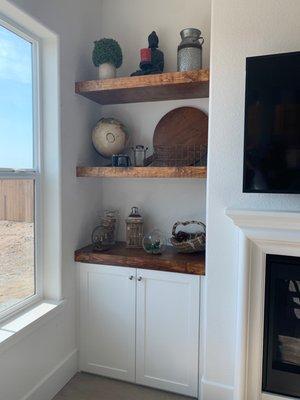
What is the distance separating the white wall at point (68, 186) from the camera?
1735 mm

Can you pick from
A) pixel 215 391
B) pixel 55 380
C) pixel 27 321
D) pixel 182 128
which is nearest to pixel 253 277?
pixel 215 391

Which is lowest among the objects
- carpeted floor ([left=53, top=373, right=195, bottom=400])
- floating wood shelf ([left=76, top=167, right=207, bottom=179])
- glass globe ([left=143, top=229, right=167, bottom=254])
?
carpeted floor ([left=53, top=373, right=195, bottom=400])

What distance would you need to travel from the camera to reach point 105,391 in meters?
2.01

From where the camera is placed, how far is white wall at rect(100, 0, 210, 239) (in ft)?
7.43

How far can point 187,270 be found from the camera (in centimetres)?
190

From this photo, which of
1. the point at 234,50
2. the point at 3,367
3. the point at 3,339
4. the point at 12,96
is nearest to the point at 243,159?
the point at 234,50

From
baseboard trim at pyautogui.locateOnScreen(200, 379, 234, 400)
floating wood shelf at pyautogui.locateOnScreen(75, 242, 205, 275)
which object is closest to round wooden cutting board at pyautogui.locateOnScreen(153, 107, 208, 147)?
floating wood shelf at pyautogui.locateOnScreen(75, 242, 205, 275)

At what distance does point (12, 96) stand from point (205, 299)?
1636 millimetres

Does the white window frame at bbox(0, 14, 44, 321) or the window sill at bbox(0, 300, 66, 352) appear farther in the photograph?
the white window frame at bbox(0, 14, 44, 321)

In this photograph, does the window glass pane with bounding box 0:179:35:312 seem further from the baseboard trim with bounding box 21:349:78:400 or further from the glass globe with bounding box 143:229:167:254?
the glass globe with bounding box 143:229:167:254

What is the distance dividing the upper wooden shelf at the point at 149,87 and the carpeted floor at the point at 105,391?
6.48ft

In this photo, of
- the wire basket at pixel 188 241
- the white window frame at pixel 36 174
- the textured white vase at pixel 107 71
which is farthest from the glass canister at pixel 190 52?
the wire basket at pixel 188 241

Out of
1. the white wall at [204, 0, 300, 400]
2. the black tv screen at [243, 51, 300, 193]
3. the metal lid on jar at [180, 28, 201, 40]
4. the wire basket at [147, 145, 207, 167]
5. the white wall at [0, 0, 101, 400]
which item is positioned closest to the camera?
the black tv screen at [243, 51, 300, 193]

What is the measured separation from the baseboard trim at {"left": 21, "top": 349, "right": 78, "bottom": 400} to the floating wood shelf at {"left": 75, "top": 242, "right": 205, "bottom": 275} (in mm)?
689
